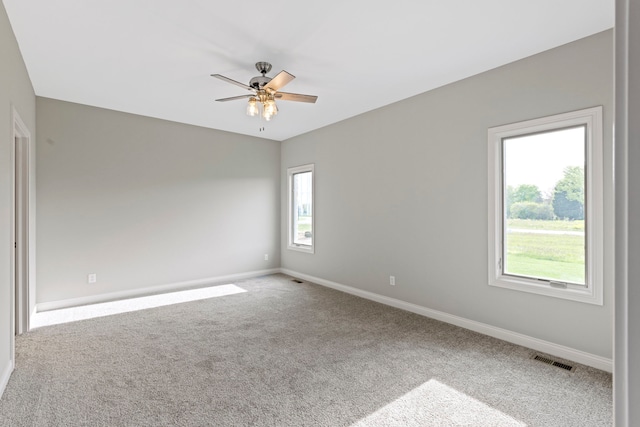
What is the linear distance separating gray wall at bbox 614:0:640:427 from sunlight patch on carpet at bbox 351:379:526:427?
6.72 ft

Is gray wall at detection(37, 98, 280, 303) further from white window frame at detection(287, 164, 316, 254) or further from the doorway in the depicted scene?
the doorway

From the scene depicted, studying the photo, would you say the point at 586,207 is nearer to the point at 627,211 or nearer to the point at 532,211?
the point at 532,211

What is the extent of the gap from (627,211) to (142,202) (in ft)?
17.9

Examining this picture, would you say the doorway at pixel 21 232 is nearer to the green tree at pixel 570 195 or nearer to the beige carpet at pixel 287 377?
the beige carpet at pixel 287 377

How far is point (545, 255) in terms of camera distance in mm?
3115

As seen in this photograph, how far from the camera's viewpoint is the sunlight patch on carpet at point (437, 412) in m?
2.07

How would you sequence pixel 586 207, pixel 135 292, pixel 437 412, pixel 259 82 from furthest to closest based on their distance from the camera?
1. pixel 135 292
2. pixel 259 82
3. pixel 586 207
4. pixel 437 412

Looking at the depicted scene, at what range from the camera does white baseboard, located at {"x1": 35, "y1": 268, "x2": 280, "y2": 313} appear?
4230mm

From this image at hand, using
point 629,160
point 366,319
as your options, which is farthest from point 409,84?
point 629,160

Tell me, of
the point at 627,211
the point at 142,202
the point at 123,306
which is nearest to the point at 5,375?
the point at 123,306

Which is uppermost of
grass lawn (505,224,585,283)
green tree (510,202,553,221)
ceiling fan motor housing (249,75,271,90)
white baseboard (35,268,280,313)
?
ceiling fan motor housing (249,75,271,90)

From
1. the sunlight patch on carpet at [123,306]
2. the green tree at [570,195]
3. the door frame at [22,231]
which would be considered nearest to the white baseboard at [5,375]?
the door frame at [22,231]

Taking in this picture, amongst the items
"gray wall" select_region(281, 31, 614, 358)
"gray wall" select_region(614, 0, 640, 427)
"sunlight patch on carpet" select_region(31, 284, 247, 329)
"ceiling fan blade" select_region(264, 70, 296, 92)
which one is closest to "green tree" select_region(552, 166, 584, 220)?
"gray wall" select_region(281, 31, 614, 358)

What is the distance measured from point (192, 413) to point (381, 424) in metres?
1.21
